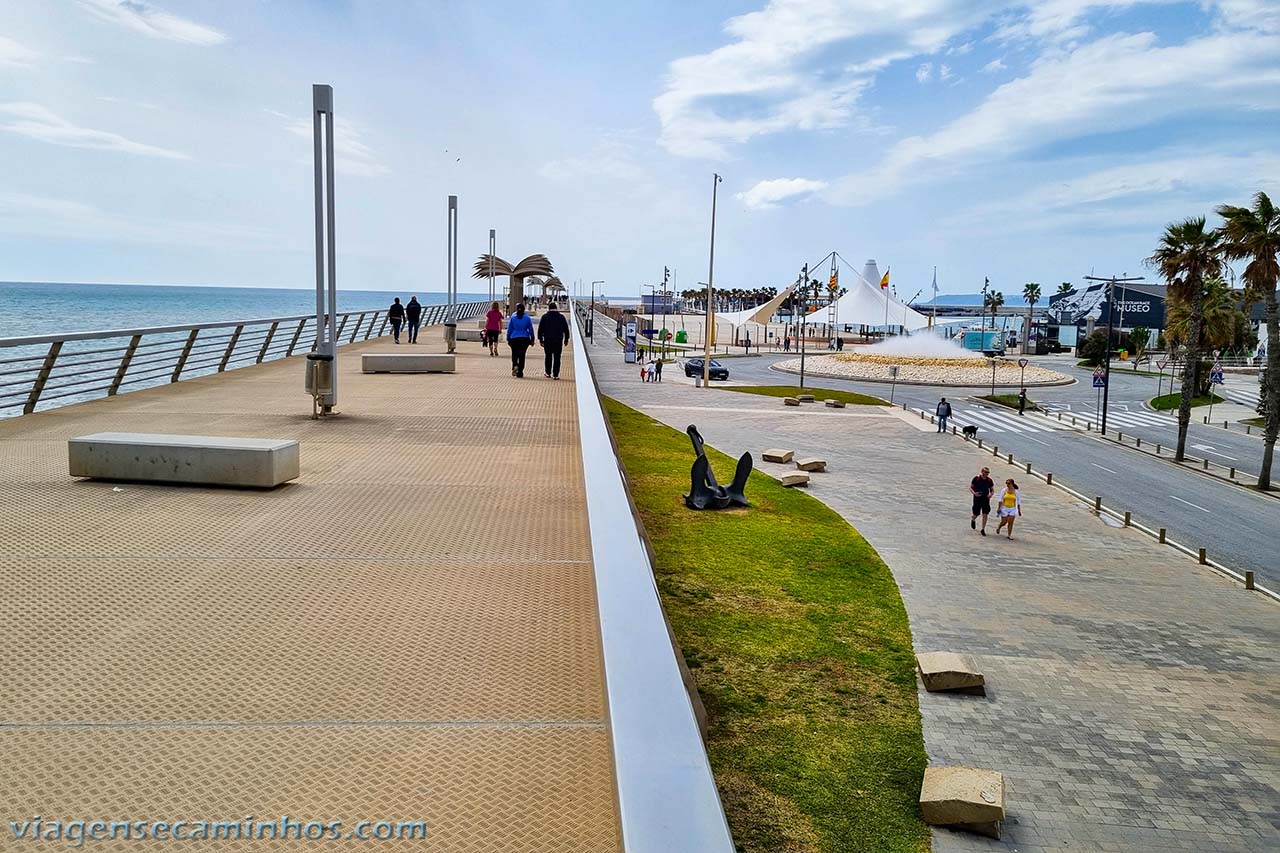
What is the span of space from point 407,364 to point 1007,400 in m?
52.2

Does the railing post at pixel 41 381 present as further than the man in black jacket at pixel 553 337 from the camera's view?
No

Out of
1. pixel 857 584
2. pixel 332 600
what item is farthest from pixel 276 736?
pixel 857 584

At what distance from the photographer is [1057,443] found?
4497 cm

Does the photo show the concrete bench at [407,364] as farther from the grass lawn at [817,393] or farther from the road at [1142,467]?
the grass lawn at [817,393]

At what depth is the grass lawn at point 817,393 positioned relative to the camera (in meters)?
57.1

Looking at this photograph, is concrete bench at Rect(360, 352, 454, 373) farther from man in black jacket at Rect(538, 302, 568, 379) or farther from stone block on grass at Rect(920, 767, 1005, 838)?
stone block on grass at Rect(920, 767, 1005, 838)

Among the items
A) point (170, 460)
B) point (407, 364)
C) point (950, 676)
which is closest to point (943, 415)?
point (407, 364)

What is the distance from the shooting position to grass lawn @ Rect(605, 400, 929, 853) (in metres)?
8.97

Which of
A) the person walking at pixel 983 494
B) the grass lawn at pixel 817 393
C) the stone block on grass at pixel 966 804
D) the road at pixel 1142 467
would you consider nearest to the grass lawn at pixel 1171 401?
the road at pixel 1142 467

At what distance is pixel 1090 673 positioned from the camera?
565 inches

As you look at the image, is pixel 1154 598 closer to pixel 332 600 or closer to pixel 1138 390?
pixel 332 600

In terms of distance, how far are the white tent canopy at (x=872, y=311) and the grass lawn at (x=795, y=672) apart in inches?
3394

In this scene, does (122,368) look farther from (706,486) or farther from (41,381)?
(706,486)

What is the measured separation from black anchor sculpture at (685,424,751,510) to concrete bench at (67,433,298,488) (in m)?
11.2
